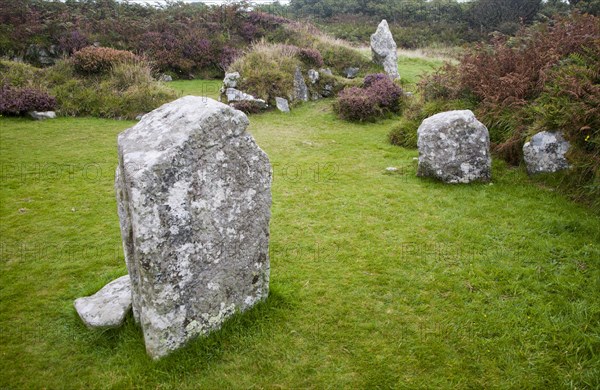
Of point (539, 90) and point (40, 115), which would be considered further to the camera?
point (40, 115)

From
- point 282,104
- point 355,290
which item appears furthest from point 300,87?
point 355,290

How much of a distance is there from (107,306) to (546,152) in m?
8.65

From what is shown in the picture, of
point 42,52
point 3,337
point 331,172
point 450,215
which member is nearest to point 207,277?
point 3,337

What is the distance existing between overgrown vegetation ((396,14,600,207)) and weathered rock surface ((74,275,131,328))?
305 inches

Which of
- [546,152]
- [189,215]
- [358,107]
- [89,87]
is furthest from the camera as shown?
[89,87]

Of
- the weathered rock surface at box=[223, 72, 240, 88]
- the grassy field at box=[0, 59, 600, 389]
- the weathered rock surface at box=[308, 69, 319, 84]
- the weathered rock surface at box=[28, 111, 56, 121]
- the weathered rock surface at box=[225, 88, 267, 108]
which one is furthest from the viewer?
the weathered rock surface at box=[308, 69, 319, 84]

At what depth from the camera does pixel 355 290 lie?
16.3 feet

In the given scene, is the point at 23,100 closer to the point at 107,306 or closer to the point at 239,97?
the point at 239,97

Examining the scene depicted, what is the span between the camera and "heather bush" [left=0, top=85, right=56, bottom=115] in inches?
491

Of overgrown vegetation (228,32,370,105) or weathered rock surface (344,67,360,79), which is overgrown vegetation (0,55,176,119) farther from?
weathered rock surface (344,67,360,79)

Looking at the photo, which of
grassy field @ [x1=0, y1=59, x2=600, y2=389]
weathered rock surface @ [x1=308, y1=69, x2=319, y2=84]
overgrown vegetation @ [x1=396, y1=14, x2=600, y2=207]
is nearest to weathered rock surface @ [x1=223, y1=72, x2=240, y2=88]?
weathered rock surface @ [x1=308, y1=69, x2=319, y2=84]

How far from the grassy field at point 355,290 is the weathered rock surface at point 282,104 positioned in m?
7.69

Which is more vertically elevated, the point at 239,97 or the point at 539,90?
the point at 539,90

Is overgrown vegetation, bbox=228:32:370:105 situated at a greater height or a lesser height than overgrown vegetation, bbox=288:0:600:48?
lesser
